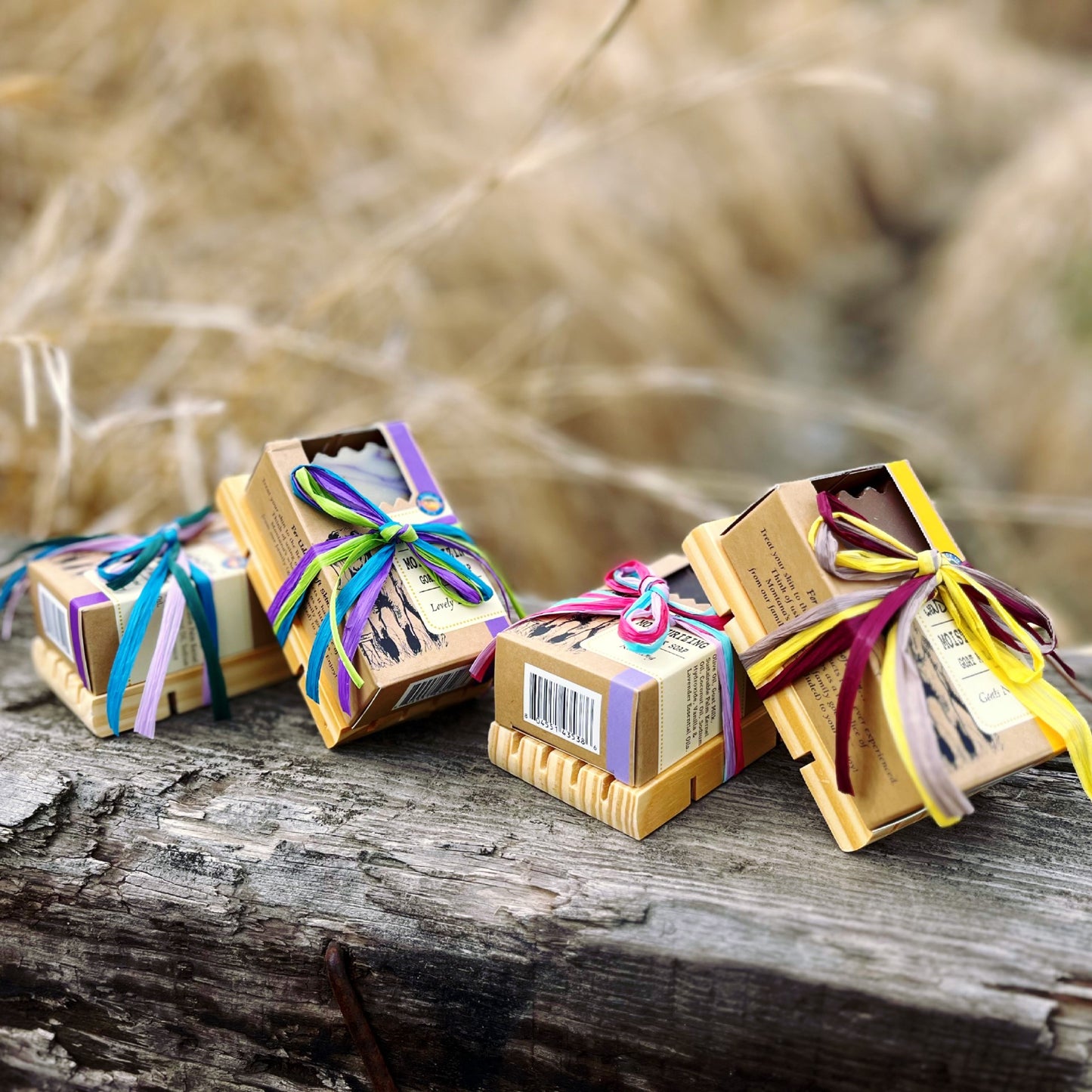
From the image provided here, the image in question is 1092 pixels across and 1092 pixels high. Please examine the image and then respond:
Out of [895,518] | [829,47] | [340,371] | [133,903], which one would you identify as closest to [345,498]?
[133,903]

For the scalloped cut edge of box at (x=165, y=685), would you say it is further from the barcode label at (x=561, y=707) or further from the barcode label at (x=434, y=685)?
the barcode label at (x=561, y=707)

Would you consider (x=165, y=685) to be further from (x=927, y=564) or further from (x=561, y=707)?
(x=927, y=564)

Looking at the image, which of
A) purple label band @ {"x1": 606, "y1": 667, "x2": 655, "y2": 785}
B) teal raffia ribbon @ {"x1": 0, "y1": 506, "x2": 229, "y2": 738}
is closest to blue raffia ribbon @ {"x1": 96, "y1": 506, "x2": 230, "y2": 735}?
teal raffia ribbon @ {"x1": 0, "y1": 506, "x2": 229, "y2": 738}

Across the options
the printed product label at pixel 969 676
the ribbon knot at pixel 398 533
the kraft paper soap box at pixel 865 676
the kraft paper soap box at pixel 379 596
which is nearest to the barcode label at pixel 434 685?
the kraft paper soap box at pixel 379 596

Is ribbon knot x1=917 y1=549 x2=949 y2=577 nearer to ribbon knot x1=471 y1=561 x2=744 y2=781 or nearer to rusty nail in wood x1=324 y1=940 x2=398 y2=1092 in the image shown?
ribbon knot x1=471 y1=561 x2=744 y2=781

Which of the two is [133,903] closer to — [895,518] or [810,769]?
[810,769]

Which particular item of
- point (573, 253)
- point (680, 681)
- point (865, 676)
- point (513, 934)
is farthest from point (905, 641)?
point (573, 253)

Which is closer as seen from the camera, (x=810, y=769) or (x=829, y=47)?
(x=810, y=769)
